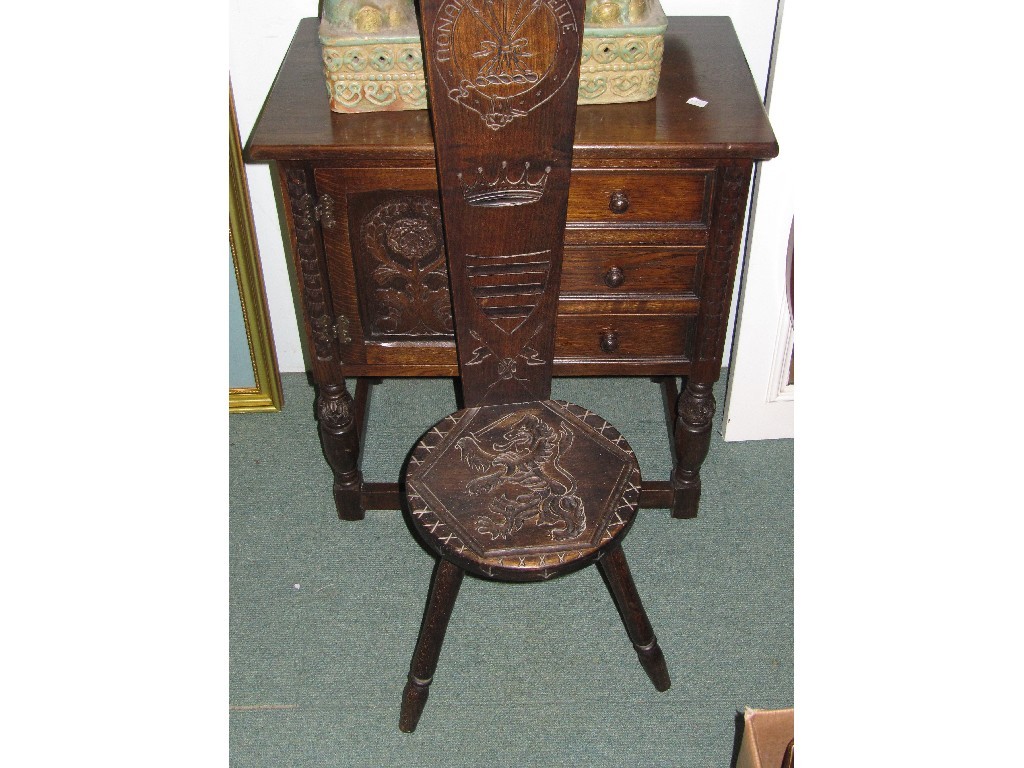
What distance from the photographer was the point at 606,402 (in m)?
2.62

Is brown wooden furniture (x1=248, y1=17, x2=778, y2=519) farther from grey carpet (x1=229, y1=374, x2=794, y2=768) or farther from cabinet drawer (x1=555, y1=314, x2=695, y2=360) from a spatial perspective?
grey carpet (x1=229, y1=374, x2=794, y2=768)

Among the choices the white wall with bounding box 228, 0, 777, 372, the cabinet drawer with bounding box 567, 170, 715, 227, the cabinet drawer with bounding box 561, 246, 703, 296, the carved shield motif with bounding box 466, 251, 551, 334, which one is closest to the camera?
the carved shield motif with bounding box 466, 251, 551, 334

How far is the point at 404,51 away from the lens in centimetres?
165

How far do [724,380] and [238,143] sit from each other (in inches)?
57.8

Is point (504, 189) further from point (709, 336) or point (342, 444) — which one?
point (342, 444)

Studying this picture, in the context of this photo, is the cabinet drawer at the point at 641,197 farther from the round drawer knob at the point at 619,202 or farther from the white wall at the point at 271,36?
the white wall at the point at 271,36

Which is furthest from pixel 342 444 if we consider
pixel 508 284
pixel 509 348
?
pixel 508 284

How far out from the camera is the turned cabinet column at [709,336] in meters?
1.74

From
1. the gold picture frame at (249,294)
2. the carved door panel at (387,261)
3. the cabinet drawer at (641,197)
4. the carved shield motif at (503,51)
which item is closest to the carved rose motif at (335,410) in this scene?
the carved door panel at (387,261)

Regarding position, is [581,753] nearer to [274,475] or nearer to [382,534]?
[382,534]

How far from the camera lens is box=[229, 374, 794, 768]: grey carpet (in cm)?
187

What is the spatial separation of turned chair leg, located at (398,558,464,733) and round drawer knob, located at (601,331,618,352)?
57 cm

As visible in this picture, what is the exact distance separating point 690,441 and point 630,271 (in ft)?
1.61

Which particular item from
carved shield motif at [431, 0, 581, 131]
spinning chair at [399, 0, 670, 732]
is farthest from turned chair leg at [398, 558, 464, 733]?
carved shield motif at [431, 0, 581, 131]
